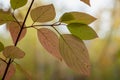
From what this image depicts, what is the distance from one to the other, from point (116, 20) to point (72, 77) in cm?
132

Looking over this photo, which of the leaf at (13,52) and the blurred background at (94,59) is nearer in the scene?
the leaf at (13,52)

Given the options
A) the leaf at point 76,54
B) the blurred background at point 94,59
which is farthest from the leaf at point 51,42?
the blurred background at point 94,59

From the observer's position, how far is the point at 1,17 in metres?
0.29

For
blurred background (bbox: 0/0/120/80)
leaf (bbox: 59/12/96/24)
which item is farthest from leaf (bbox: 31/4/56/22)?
blurred background (bbox: 0/0/120/80)

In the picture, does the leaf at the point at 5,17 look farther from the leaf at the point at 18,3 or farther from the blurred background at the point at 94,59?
the blurred background at the point at 94,59

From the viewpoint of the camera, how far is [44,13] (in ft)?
0.99

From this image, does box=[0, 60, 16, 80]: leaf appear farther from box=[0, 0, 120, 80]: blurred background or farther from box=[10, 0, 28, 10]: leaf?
Result: box=[0, 0, 120, 80]: blurred background

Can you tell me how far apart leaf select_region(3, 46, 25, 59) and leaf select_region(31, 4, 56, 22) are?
3 centimetres

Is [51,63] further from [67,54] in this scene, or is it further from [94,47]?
[67,54]

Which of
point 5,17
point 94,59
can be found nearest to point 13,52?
point 5,17

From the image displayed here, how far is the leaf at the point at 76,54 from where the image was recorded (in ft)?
0.95

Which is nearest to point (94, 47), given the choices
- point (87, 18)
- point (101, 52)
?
point (101, 52)

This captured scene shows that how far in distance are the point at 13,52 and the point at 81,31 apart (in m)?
0.06

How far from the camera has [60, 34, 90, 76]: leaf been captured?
0.95ft
